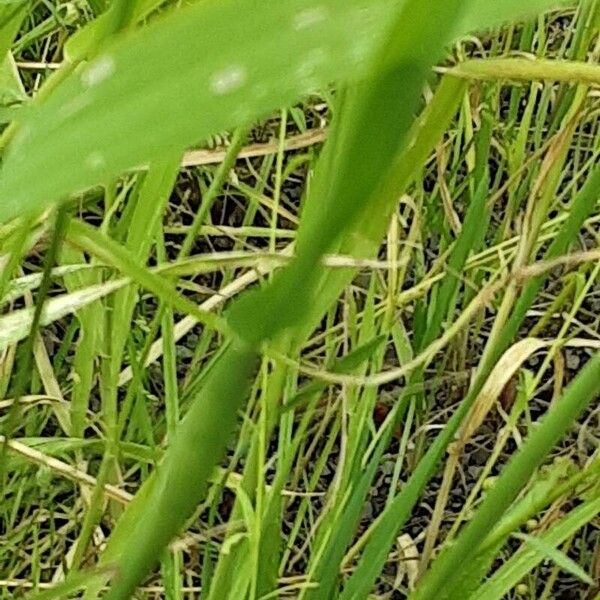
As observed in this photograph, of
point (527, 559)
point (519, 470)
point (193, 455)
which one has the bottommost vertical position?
point (527, 559)

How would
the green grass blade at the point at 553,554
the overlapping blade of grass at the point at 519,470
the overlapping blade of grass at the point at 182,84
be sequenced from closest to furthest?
1. the overlapping blade of grass at the point at 182,84
2. the overlapping blade of grass at the point at 519,470
3. the green grass blade at the point at 553,554

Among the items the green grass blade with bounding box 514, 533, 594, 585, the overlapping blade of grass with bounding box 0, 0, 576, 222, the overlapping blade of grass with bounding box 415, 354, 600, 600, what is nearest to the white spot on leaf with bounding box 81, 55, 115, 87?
the overlapping blade of grass with bounding box 0, 0, 576, 222

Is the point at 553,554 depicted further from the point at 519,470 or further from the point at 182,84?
the point at 182,84

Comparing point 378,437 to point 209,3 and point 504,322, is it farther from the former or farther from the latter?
point 209,3

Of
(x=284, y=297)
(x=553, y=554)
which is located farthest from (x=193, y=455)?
(x=553, y=554)

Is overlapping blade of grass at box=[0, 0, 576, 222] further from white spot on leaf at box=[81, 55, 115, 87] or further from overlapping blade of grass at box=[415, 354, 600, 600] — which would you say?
overlapping blade of grass at box=[415, 354, 600, 600]

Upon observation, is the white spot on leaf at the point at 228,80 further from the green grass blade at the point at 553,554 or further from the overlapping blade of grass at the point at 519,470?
the green grass blade at the point at 553,554

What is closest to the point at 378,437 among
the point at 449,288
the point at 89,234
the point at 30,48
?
the point at 449,288

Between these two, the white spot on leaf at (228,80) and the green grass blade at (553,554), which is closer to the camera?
the white spot on leaf at (228,80)

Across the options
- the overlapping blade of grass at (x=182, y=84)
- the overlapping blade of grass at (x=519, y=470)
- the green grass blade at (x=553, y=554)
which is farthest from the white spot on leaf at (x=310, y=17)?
the green grass blade at (x=553, y=554)
